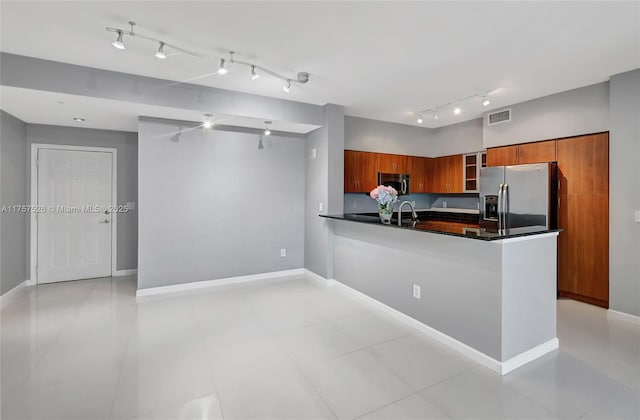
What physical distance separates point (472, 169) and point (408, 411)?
483 cm

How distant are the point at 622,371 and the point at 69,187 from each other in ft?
22.6

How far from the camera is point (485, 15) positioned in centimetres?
227

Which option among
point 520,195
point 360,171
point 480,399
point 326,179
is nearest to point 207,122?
point 326,179

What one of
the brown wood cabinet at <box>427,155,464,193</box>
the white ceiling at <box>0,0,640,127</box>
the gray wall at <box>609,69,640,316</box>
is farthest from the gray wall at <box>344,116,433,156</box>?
the gray wall at <box>609,69,640,316</box>

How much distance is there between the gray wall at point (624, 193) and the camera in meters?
3.23

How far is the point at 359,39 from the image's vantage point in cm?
262

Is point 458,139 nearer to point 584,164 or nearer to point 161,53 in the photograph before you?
point 584,164

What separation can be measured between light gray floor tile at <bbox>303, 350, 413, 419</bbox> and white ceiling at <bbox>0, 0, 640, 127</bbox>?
8.94 feet

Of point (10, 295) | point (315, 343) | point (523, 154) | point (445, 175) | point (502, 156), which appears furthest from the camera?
point (445, 175)

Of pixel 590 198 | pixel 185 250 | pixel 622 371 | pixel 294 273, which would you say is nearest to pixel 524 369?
pixel 622 371

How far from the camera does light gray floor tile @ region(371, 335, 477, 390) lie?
7.38 ft

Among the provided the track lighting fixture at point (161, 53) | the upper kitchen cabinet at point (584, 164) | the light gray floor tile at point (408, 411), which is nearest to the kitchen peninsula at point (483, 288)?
the light gray floor tile at point (408, 411)

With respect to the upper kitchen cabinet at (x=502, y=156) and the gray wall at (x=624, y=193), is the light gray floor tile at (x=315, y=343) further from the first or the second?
the upper kitchen cabinet at (x=502, y=156)

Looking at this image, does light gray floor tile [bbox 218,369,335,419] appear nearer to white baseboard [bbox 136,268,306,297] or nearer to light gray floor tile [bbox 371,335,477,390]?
light gray floor tile [bbox 371,335,477,390]
